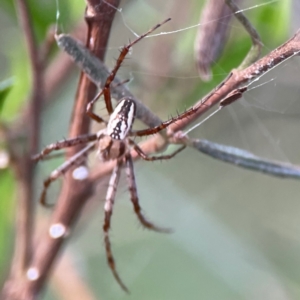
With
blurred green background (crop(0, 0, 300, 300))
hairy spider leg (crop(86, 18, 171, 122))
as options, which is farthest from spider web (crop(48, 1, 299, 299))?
hairy spider leg (crop(86, 18, 171, 122))

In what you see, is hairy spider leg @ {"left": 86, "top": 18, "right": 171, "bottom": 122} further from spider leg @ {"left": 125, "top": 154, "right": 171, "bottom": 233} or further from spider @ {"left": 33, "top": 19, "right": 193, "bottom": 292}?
spider leg @ {"left": 125, "top": 154, "right": 171, "bottom": 233}

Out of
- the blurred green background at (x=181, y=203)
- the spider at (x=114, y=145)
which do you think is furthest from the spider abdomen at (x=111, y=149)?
the blurred green background at (x=181, y=203)

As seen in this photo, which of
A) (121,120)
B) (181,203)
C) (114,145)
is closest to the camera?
(121,120)

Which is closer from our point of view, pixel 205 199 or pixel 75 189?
pixel 75 189

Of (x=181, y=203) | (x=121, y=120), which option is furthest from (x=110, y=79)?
(x=181, y=203)

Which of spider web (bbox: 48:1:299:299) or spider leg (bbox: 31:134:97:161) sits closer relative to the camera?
spider leg (bbox: 31:134:97:161)

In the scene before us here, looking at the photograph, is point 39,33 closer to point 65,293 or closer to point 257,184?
point 65,293

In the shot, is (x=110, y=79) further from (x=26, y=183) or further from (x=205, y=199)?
(x=205, y=199)

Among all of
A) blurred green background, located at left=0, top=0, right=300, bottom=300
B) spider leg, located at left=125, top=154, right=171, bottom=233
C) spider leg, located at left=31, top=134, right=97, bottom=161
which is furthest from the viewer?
blurred green background, located at left=0, top=0, right=300, bottom=300
